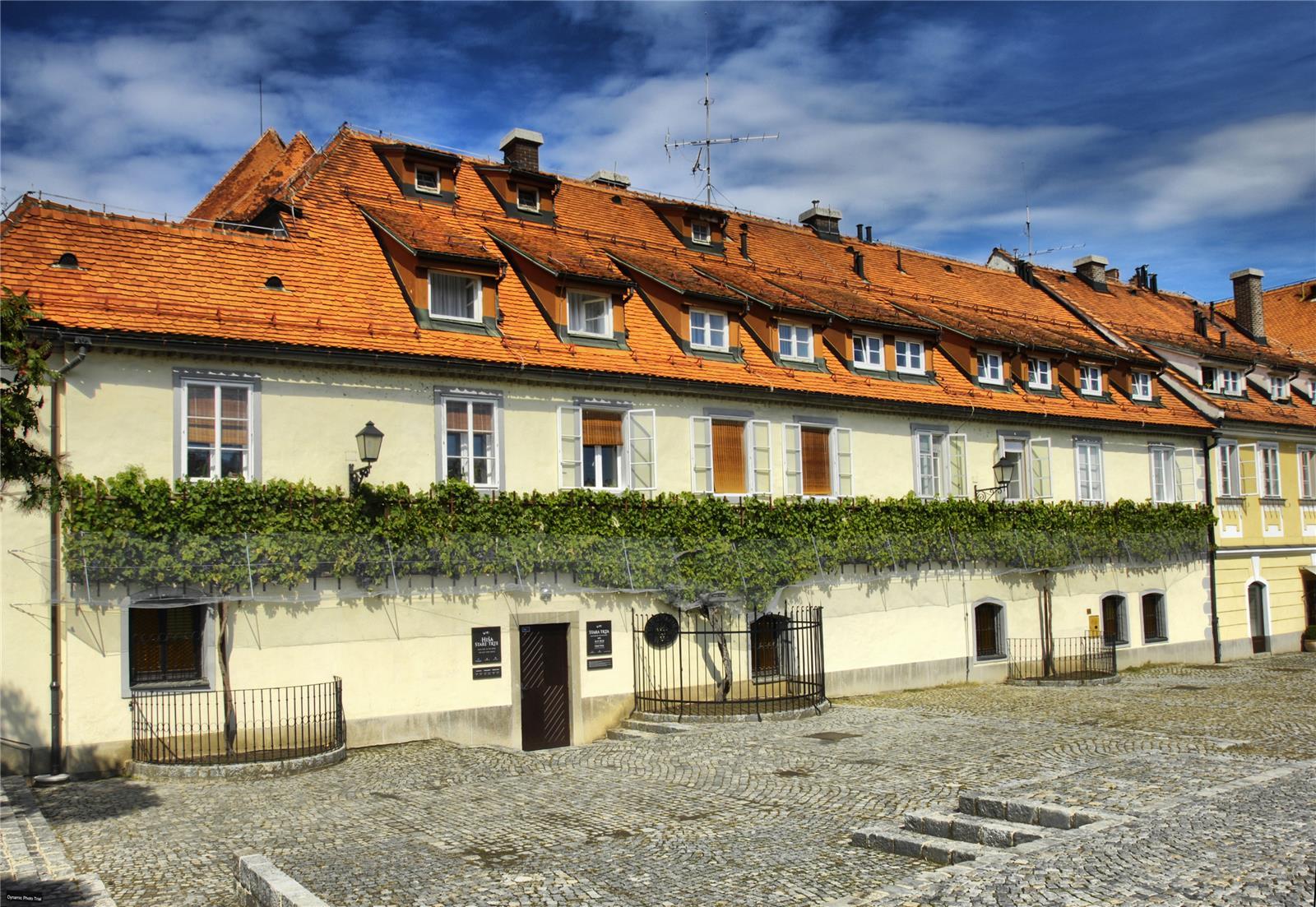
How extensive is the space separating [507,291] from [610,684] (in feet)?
23.2

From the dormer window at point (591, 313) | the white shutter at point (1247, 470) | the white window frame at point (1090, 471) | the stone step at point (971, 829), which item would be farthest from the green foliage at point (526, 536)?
A: the stone step at point (971, 829)

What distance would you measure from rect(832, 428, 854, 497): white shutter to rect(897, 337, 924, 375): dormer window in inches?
123

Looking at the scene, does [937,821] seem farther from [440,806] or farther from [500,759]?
[500,759]

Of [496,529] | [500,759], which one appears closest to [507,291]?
[496,529]

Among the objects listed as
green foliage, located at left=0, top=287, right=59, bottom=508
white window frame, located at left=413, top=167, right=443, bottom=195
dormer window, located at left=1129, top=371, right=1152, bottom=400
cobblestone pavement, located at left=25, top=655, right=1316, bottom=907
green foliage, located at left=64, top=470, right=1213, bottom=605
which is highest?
white window frame, located at left=413, top=167, right=443, bottom=195

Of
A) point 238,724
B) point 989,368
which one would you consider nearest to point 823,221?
point 989,368

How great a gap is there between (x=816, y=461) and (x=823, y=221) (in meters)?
11.7

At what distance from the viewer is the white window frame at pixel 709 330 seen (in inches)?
848

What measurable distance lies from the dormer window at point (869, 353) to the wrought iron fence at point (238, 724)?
12.9 meters

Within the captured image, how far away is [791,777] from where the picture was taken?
1368cm

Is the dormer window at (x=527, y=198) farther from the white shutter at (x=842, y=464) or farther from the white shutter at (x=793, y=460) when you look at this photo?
the white shutter at (x=842, y=464)

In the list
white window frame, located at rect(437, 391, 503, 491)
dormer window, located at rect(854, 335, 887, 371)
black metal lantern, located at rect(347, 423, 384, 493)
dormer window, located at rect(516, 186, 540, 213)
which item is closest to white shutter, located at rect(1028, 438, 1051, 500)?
dormer window, located at rect(854, 335, 887, 371)

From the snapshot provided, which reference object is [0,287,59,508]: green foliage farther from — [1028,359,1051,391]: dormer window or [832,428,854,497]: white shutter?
[1028,359,1051,391]: dormer window

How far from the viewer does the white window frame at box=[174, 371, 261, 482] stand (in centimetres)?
1533
